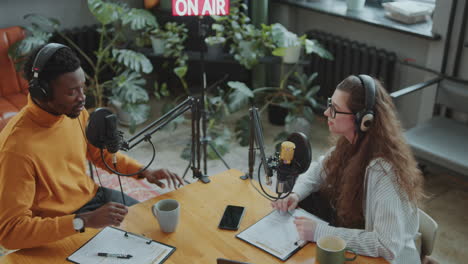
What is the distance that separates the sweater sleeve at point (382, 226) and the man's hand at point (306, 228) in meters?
0.01

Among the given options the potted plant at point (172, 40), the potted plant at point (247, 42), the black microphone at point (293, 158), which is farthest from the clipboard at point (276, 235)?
the potted plant at point (172, 40)

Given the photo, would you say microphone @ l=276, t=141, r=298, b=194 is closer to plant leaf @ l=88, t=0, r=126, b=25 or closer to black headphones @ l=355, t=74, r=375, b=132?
black headphones @ l=355, t=74, r=375, b=132

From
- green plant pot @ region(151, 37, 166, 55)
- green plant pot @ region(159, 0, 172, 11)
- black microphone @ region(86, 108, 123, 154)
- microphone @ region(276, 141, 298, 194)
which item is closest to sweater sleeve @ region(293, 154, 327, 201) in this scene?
microphone @ region(276, 141, 298, 194)

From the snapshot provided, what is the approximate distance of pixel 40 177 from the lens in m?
1.73

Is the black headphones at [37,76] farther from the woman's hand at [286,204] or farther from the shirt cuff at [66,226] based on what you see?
the woman's hand at [286,204]

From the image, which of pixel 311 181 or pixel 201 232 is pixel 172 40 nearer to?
pixel 311 181

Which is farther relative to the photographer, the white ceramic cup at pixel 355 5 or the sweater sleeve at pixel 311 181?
the white ceramic cup at pixel 355 5

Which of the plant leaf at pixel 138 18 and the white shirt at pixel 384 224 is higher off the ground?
the plant leaf at pixel 138 18

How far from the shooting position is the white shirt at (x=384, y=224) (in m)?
1.56

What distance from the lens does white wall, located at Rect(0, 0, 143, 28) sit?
400 centimetres

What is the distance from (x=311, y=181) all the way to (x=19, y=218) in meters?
1.07

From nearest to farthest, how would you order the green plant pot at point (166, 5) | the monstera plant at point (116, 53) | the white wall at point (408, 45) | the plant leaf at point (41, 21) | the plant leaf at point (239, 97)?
the white wall at point (408, 45) → the plant leaf at point (239, 97) → the monstera plant at point (116, 53) → the plant leaf at point (41, 21) → the green plant pot at point (166, 5)

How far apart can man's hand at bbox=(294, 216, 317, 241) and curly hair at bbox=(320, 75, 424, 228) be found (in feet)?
0.63

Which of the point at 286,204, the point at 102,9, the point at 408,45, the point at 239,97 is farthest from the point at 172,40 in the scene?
the point at 286,204
